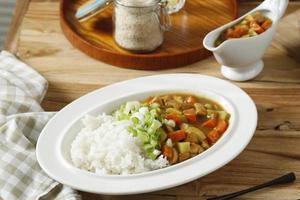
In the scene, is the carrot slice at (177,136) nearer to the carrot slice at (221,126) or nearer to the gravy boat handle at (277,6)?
the carrot slice at (221,126)

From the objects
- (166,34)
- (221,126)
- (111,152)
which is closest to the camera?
(111,152)

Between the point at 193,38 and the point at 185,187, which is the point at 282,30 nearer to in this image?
the point at 193,38

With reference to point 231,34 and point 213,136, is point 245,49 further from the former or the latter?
point 213,136

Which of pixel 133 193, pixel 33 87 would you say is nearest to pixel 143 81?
pixel 33 87

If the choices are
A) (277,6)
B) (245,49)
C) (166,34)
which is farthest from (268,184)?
(166,34)

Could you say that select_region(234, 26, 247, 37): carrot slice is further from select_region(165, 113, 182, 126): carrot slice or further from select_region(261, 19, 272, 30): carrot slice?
select_region(165, 113, 182, 126): carrot slice

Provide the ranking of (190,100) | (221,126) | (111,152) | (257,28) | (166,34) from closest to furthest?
(111,152) < (221,126) < (190,100) < (257,28) < (166,34)
